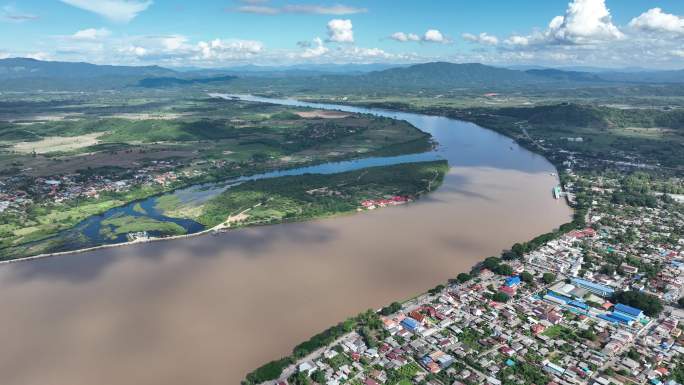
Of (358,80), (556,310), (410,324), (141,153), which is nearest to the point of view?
(410,324)

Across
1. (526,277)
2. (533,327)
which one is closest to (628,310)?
(526,277)

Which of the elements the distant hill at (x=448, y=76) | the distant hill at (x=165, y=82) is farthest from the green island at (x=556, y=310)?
the distant hill at (x=165, y=82)

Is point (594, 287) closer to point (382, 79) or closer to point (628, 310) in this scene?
point (628, 310)

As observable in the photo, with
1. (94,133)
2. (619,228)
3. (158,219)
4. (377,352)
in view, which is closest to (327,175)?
(158,219)

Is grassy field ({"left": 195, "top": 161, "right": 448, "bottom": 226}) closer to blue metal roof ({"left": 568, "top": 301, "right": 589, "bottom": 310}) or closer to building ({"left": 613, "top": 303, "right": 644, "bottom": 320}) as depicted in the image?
blue metal roof ({"left": 568, "top": 301, "right": 589, "bottom": 310})

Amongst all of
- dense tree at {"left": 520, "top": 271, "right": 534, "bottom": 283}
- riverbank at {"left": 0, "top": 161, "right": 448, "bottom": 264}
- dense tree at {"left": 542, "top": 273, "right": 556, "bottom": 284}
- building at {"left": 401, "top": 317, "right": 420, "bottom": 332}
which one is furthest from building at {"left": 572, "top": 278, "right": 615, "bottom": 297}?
riverbank at {"left": 0, "top": 161, "right": 448, "bottom": 264}

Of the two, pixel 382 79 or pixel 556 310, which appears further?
pixel 382 79
